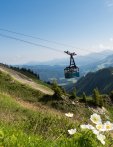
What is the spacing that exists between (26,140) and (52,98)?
5253 cm

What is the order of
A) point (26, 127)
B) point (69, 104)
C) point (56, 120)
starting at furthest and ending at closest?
point (69, 104) < point (56, 120) < point (26, 127)

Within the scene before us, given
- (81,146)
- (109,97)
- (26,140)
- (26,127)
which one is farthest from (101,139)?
(109,97)

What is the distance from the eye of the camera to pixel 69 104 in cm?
5641

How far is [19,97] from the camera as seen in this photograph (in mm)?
58156

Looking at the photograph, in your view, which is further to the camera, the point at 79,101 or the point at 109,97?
the point at 109,97

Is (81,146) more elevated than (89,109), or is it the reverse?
(81,146)

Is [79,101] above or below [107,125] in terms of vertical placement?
below

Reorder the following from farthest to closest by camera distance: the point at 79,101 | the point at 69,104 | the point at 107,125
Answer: the point at 79,101 → the point at 69,104 → the point at 107,125

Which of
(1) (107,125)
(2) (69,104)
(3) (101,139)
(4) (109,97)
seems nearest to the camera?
(3) (101,139)

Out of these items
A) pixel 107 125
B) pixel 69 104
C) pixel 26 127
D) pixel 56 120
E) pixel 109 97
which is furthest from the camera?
pixel 109 97

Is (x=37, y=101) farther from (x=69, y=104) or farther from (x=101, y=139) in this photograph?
(x=101, y=139)

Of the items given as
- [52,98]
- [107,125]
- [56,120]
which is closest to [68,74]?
[52,98]

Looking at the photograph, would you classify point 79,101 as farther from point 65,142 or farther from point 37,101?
point 65,142

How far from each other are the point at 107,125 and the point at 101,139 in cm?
49
